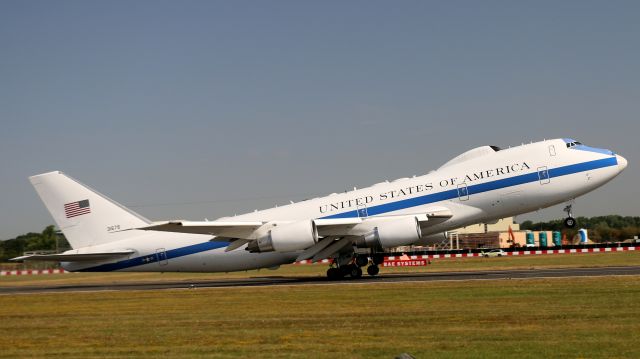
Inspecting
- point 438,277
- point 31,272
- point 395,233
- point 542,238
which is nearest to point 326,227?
point 395,233

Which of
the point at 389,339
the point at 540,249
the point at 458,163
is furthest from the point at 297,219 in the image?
the point at 540,249

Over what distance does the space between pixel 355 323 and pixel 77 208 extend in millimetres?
27735

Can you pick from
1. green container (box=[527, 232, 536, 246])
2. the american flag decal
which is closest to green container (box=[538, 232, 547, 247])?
green container (box=[527, 232, 536, 246])

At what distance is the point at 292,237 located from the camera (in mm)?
38625

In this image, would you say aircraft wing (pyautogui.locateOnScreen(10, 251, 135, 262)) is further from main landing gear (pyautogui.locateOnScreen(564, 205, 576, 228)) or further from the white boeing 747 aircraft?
main landing gear (pyautogui.locateOnScreen(564, 205, 576, 228))

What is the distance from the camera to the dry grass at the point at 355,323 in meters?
15.0

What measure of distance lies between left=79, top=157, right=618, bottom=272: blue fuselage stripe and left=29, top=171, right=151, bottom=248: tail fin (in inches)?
66.1

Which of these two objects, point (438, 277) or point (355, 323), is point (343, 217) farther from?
point (355, 323)

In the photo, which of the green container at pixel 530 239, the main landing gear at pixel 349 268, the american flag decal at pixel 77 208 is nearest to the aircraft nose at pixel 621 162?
the main landing gear at pixel 349 268

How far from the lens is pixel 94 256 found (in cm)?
4247

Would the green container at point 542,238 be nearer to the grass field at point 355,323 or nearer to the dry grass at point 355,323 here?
the grass field at point 355,323

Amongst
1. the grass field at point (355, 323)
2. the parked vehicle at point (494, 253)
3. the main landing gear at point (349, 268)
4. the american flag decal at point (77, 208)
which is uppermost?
the american flag decal at point (77, 208)

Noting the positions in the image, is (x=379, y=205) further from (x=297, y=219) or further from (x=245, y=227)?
(x=245, y=227)

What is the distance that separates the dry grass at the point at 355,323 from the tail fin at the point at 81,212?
485 inches
